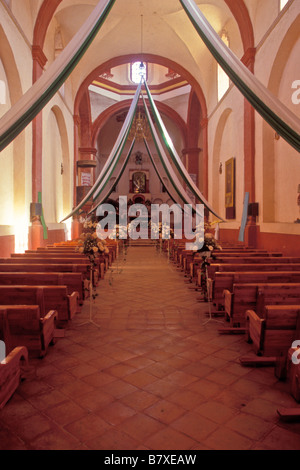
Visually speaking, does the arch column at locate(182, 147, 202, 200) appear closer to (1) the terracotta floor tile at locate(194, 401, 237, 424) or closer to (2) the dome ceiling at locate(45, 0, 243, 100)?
(2) the dome ceiling at locate(45, 0, 243, 100)

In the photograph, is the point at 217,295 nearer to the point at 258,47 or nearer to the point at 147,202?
the point at 258,47

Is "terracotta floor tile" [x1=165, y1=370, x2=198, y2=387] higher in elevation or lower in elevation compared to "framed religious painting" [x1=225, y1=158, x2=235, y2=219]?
lower

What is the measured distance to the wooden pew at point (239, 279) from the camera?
417cm

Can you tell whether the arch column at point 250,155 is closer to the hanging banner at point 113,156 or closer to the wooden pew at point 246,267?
the hanging banner at point 113,156

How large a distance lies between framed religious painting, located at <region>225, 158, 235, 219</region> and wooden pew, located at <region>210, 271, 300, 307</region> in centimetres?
741

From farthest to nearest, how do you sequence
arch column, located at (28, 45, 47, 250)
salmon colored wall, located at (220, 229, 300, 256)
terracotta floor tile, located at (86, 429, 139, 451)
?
arch column, located at (28, 45, 47, 250) → salmon colored wall, located at (220, 229, 300, 256) → terracotta floor tile, located at (86, 429, 139, 451)

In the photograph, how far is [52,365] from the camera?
3.07 meters

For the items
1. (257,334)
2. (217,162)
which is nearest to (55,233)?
(217,162)

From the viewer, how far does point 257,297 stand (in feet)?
11.5

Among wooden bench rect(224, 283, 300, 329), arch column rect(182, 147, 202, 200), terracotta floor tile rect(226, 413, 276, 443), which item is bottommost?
terracotta floor tile rect(226, 413, 276, 443)

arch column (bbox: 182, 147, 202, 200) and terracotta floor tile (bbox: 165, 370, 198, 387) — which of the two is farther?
arch column (bbox: 182, 147, 202, 200)

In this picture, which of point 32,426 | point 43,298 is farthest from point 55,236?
point 32,426

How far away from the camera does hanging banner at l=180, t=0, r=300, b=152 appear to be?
155 inches

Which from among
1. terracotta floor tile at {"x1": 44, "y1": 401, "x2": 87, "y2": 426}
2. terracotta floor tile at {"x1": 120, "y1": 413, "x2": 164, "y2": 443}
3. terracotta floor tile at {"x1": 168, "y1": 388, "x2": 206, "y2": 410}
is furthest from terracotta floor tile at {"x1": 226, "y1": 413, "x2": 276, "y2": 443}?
terracotta floor tile at {"x1": 44, "y1": 401, "x2": 87, "y2": 426}
